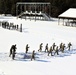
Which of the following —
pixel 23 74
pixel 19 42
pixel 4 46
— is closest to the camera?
pixel 23 74

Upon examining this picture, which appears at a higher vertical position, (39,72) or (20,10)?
(39,72)

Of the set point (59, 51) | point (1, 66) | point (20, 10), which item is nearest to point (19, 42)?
point (59, 51)

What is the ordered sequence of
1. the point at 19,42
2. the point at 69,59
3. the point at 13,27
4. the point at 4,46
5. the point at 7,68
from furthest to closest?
the point at 13,27 < the point at 19,42 < the point at 4,46 < the point at 69,59 < the point at 7,68

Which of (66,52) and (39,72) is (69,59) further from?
(39,72)

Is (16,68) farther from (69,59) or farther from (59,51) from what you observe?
(59,51)

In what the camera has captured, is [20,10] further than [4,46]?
Yes

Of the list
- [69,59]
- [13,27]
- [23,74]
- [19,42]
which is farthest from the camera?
[13,27]

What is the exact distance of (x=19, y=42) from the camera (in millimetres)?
31125

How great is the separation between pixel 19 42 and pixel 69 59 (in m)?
9.79

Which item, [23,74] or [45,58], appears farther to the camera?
[45,58]

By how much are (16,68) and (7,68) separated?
2.14 feet

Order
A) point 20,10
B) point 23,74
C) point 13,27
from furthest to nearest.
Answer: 1. point 20,10
2. point 13,27
3. point 23,74

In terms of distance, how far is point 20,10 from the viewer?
79625mm

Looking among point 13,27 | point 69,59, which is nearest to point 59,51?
point 69,59
